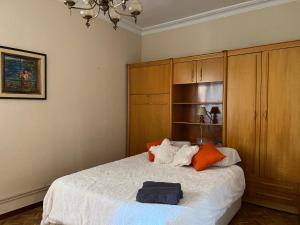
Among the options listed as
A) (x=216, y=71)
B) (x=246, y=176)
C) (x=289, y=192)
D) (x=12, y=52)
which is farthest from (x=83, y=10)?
(x=289, y=192)

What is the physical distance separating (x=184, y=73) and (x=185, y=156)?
55.4 inches

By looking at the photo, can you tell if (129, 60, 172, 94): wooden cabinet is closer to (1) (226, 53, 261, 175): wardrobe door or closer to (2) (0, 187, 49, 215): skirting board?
(1) (226, 53, 261, 175): wardrobe door

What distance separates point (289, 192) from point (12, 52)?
3.73 m

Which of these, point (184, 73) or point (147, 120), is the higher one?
point (184, 73)

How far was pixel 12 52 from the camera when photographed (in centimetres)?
270

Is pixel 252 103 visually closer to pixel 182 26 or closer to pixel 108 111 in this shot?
pixel 182 26

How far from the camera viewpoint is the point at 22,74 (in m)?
2.82

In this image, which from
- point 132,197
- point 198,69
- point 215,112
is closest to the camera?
point 132,197

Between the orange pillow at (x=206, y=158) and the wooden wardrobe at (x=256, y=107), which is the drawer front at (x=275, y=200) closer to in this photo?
the wooden wardrobe at (x=256, y=107)

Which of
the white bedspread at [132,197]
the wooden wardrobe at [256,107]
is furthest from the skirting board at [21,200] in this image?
the wooden wardrobe at [256,107]

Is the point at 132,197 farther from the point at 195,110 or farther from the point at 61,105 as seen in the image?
the point at 195,110

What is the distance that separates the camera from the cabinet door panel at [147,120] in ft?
12.7

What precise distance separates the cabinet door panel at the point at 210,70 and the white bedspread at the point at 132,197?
4.37 feet

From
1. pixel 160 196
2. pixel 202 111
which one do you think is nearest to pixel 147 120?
pixel 202 111
